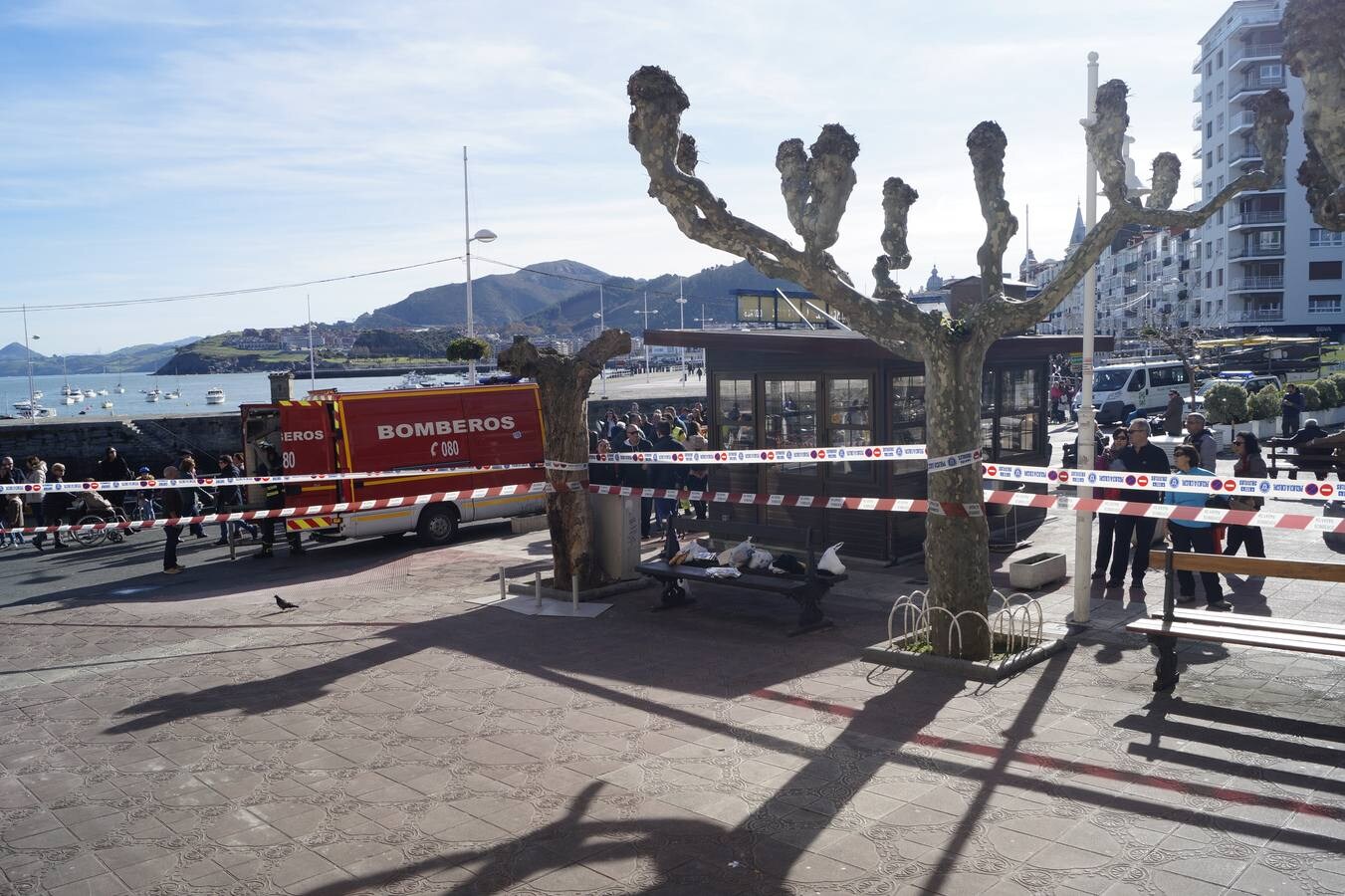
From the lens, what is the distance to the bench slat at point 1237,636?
21.4 feet

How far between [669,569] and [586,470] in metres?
1.73

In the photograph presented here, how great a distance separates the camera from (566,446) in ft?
37.9

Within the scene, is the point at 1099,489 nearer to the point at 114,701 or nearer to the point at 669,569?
the point at 669,569

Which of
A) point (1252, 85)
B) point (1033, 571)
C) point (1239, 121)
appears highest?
point (1252, 85)

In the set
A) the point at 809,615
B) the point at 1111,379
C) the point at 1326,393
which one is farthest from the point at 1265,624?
the point at 1111,379

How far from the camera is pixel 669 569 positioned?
1060 cm

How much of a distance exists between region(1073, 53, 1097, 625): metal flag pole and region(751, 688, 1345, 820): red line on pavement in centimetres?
321

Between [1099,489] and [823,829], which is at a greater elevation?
[1099,489]

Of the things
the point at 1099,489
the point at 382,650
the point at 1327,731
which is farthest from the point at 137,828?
the point at 1099,489

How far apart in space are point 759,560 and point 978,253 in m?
3.64

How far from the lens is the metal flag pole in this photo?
9117 mm

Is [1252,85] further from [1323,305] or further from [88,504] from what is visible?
[88,504]

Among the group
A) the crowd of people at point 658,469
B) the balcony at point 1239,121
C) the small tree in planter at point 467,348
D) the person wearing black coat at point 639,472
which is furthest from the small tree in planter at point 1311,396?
the balcony at point 1239,121

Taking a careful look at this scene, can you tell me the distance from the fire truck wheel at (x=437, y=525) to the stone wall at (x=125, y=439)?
1277 cm
